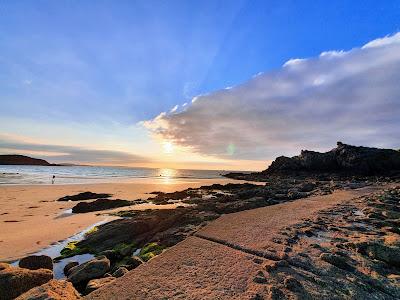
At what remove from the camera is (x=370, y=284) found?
140 inches

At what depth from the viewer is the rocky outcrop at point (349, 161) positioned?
49.4 m

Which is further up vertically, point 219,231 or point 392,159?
point 392,159

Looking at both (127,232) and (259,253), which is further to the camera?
(127,232)

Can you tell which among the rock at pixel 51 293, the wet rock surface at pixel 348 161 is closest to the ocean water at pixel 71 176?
the wet rock surface at pixel 348 161

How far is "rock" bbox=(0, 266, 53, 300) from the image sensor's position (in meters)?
4.01

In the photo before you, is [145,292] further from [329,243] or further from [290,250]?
[329,243]

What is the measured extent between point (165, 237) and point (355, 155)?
54490 mm

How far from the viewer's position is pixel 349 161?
2082 inches

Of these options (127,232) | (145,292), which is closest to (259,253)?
(145,292)

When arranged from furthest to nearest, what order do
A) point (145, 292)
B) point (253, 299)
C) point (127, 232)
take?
point (127, 232), point (145, 292), point (253, 299)

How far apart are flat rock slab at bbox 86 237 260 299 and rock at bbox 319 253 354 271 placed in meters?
1.20

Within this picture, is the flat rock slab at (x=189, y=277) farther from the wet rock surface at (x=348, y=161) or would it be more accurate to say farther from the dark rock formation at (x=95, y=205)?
the wet rock surface at (x=348, y=161)

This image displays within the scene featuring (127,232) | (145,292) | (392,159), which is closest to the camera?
A: (145,292)

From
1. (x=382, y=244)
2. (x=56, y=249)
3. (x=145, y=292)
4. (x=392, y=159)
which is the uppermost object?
(x=392, y=159)
